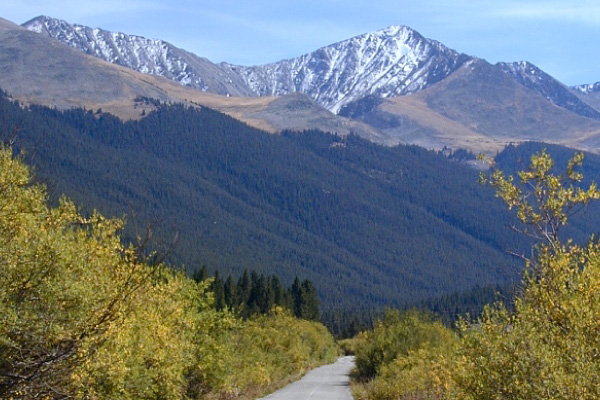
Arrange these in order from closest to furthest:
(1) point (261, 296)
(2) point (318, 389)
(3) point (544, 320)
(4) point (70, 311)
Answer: (3) point (544, 320) → (4) point (70, 311) → (2) point (318, 389) → (1) point (261, 296)

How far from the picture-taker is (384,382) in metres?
45.6

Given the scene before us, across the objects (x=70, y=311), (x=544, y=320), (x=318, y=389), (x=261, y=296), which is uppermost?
(x=544, y=320)

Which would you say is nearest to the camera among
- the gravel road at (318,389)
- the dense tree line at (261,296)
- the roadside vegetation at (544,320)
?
the roadside vegetation at (544,320)

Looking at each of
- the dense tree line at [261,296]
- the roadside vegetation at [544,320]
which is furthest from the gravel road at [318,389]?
the dense tree line at [261,296]

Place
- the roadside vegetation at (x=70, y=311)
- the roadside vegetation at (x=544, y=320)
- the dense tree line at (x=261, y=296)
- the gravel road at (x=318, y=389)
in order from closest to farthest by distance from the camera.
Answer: the roadside vegetation at (x=544, y=320)
the roadside vegetation at (x=70, y=311)
the gravel road at (x=318, y=389)
the dense tree line at (x=261, y=296)

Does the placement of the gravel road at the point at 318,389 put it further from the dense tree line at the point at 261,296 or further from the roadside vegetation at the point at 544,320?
the dense tree line at the point at 261,296

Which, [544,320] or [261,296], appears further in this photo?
[261,296]

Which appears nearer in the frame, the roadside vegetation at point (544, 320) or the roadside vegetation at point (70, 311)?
the roadside vegetation at point (544, 320)

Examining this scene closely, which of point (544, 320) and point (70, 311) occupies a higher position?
point (544, 320)

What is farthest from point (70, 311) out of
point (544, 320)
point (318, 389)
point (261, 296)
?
point (261, 296)

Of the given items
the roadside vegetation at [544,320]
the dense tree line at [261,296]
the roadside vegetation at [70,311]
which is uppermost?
the roadside vegetation at [544,320]

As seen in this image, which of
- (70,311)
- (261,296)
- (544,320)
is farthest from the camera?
(261,296)

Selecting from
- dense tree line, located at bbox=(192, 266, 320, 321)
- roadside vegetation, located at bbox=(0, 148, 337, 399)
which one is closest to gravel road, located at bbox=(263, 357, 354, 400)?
roadside vegetation, located at bbox=(0, 148, 337, 399)

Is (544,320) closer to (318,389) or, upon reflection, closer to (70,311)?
(70,311)
